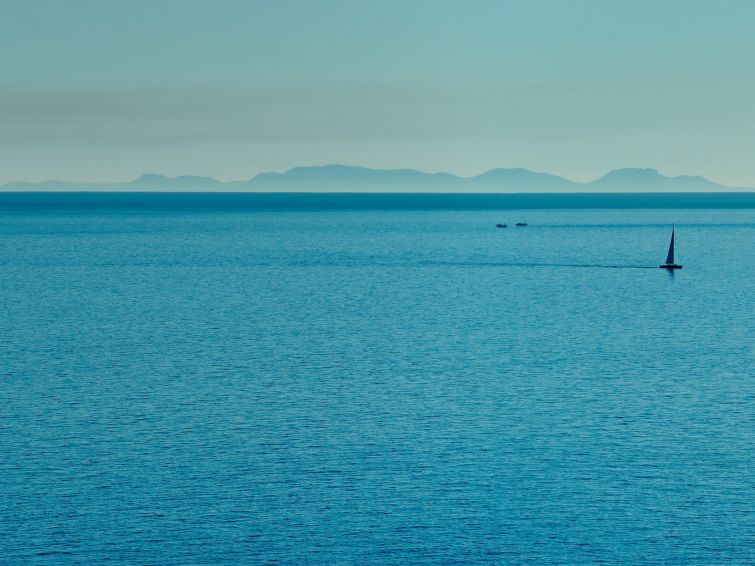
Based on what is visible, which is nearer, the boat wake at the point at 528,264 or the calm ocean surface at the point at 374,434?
the calm ocean surface at the point at 374,434

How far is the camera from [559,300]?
123 m

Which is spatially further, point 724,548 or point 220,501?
point 220,501

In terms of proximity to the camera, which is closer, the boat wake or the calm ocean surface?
the calm ocean surface

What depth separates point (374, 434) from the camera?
189 ft

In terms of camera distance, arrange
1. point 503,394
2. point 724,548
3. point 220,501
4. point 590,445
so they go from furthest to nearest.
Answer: point 503,394
point 590,445
point 220,501
point 724,548

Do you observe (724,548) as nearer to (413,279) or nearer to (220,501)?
(220,501)

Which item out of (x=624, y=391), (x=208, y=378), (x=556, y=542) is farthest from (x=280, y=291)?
(x=556, y=542)

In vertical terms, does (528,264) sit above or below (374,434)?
above

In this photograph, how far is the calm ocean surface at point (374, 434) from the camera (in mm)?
44125

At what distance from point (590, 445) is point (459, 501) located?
36.8 feet

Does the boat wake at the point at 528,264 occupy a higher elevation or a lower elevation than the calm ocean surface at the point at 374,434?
higher

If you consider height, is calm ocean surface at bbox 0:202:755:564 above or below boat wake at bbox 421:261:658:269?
below

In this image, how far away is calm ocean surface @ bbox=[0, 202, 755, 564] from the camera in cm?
4412

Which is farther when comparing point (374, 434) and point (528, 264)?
point (528, 264)
